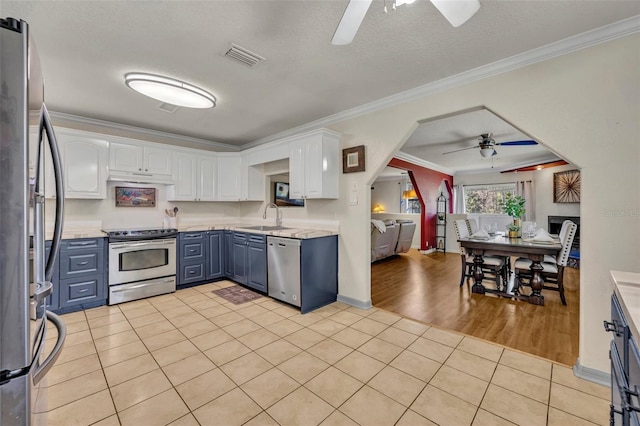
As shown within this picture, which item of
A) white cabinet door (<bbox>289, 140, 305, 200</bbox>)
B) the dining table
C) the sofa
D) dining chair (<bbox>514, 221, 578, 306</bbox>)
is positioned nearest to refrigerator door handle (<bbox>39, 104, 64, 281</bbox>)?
white cabinet door (<bbox>289, 140, 305, 200</bbox>)

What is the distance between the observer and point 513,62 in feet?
7.65

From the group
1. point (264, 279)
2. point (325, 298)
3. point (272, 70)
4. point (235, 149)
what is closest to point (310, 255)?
point (325, 298)

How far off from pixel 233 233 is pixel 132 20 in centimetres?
298

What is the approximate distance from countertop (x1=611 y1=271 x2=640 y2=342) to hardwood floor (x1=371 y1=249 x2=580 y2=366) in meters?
1.32

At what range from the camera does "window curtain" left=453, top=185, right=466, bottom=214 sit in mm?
9086

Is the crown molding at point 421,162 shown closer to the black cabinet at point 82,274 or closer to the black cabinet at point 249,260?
the black cabinet at point 249,260

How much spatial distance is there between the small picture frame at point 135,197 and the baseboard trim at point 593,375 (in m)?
5.32

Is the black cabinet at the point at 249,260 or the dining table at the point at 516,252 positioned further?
the black cabinet at the point at 249,260

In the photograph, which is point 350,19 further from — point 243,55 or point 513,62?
point 513,62

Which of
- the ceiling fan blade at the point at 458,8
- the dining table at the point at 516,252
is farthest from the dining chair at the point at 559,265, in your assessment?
the ceiling fan blade at the point at 458,8

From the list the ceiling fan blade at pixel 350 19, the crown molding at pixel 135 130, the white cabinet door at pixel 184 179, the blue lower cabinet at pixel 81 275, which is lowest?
the blue lower cabinet at pixel 81 275

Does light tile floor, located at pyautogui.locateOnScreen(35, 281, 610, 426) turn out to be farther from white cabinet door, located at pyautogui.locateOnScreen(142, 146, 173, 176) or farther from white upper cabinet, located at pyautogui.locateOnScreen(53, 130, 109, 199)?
white cabinet door, located at pyautogui.locateOnScreen(142, 146, 173, 176)

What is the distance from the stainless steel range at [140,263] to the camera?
3506mm

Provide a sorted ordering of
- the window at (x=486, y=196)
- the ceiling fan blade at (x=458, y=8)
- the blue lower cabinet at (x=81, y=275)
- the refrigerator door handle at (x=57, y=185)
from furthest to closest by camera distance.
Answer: the window at (x=486, y=196) < the blue lower cabinet at (x=81, y=275) < the ceiling fan blade at (x=458, y=8) < the refrigerator door handle at (x=57, y=185)
